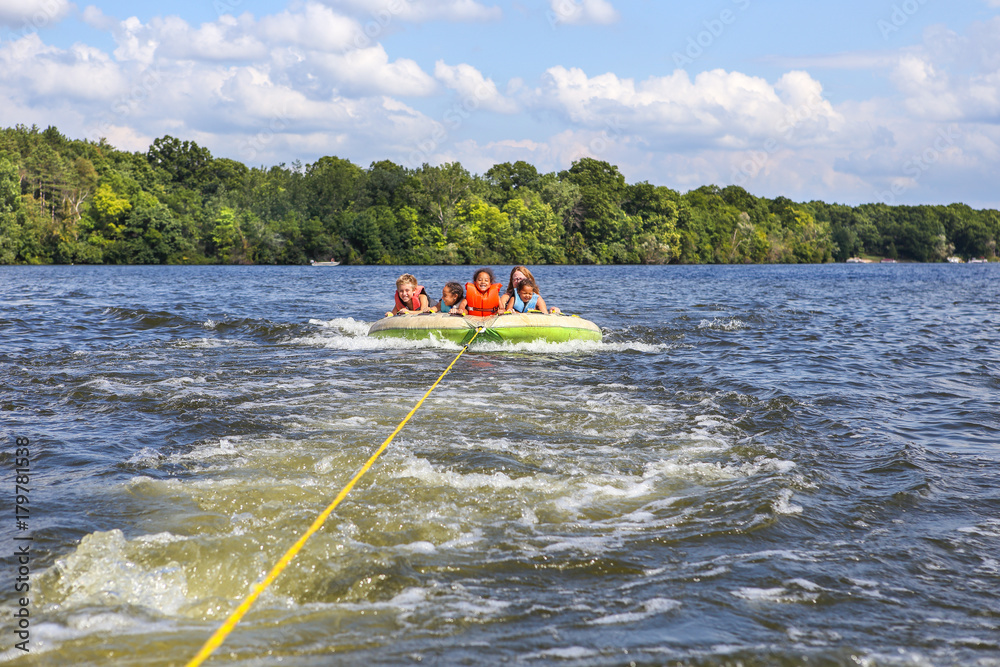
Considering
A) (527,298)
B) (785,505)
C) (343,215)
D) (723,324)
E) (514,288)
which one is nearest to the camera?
(785,505)

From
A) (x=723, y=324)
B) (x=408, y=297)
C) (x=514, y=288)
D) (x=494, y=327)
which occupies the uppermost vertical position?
(x=514, y=288)

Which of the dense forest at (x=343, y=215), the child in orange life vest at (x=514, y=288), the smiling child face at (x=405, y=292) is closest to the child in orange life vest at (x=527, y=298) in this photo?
the child in orange life vest at (x=514, y=288)

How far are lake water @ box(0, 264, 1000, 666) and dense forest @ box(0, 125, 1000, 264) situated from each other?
Result: 54855 mm

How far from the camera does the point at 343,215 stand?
71.1 meters

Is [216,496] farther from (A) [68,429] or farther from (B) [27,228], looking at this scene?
(B) [27,228]

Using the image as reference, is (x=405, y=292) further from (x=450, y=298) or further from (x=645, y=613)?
(x=645, y=613)

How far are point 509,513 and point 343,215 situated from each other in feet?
227

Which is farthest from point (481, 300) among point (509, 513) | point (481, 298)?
point (509, 513)

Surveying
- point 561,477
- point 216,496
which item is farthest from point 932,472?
point 216,496

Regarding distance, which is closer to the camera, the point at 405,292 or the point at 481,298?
the point at 481,298

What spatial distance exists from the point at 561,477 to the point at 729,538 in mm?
1392

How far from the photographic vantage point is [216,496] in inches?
191

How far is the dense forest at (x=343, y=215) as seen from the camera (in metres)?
61.5

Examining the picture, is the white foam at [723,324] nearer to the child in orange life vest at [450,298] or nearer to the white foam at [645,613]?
the child in orange life vest at [450,298]
